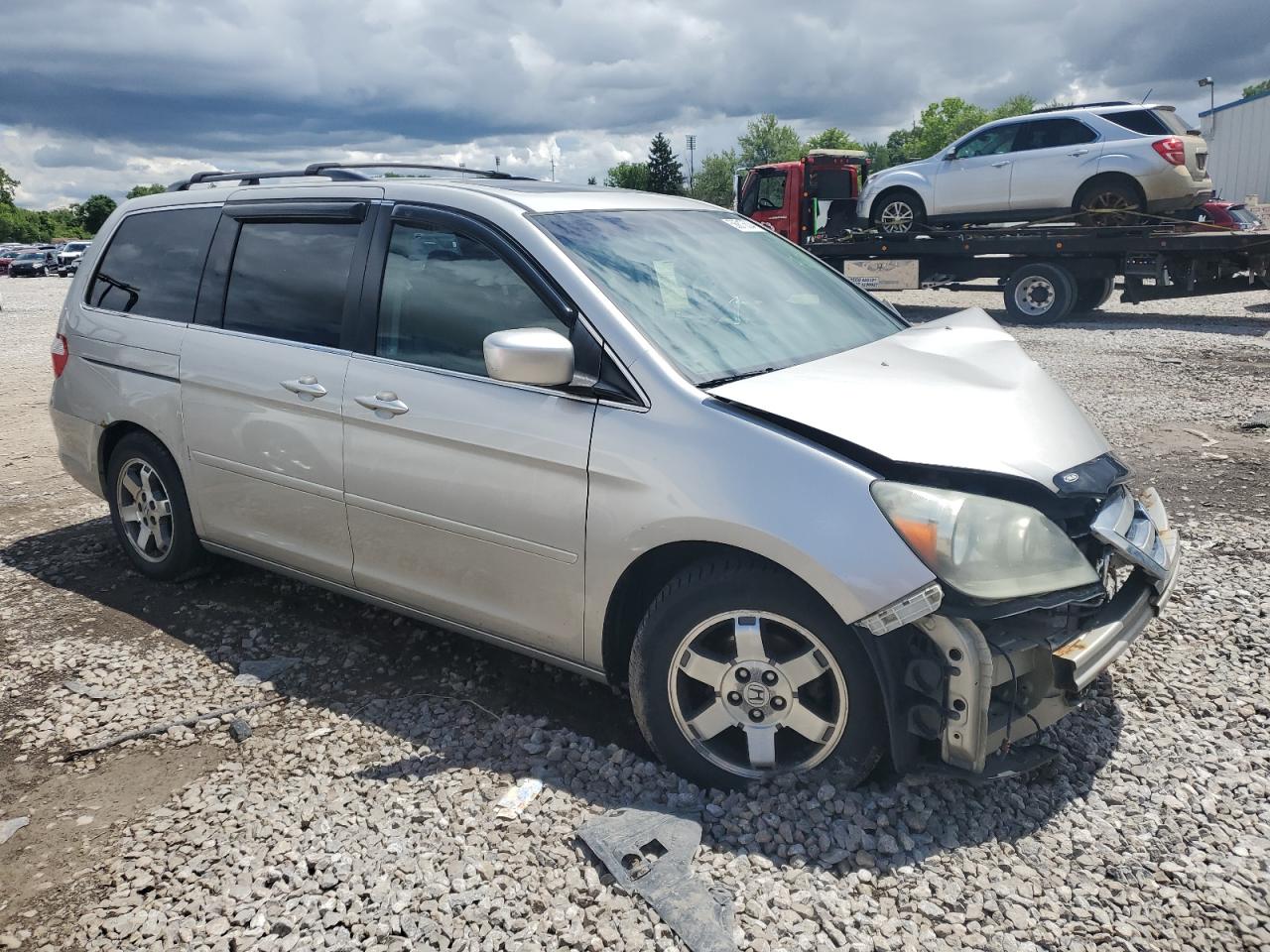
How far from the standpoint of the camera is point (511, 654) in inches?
164

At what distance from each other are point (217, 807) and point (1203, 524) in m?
5.04

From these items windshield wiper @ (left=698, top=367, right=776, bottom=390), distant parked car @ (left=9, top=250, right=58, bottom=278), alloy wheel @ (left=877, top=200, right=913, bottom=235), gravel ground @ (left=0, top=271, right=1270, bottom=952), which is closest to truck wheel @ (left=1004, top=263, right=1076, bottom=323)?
alloy wheel @ (left=877, top=200, right=913, bottom=235)

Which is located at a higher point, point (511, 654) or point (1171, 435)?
point (1171, 435)

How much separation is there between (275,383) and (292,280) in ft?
1.46

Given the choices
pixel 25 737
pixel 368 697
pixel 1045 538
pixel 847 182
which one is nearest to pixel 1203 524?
pixel 1045 538

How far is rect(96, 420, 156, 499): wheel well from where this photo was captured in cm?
476

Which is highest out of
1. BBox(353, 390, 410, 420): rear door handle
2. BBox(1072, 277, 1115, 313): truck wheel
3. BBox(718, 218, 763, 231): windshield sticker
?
BBox(1072, 277, 1115, 313): truck wheel

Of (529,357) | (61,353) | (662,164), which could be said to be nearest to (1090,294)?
(61,353)

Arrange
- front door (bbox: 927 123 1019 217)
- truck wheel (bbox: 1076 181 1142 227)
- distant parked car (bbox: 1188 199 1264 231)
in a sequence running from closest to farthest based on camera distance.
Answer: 1. truck wheel (bbox: 1076 181 1142 227)
2. distant parked car (bbox: 1188 199 1264 231)
3. front door (bbox: 927 123 1019 217)

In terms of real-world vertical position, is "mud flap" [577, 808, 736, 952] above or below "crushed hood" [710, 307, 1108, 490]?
below

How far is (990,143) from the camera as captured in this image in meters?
15.6

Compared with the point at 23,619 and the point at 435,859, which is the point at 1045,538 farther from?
the point at 23,619

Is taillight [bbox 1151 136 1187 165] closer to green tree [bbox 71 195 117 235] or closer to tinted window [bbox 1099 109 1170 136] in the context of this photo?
tinted window [bbox 1099 109 1170 136]

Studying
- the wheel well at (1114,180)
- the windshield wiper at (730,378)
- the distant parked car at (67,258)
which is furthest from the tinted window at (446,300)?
the distant parked car at (67,258)
